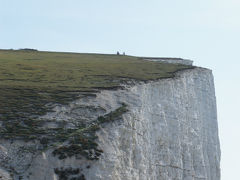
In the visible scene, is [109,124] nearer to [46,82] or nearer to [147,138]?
[147,138]

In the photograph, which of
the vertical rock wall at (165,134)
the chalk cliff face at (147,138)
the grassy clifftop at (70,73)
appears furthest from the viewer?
the grassy clifftop at (70,73)

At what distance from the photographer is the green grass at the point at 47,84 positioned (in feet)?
136

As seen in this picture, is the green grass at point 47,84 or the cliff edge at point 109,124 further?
the green grass at point 47,84

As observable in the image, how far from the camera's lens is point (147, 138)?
50500 millimetres

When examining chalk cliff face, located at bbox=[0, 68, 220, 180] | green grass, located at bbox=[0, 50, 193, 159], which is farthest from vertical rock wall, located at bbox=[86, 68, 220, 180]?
green grass, located at bbox=[0, 50, 193, 159]

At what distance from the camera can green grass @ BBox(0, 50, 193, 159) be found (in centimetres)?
4138

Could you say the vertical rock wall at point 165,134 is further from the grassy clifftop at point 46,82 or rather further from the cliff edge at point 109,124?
the grassy clifftop at point 46,82

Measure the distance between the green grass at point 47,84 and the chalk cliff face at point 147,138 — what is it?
130 centimetres

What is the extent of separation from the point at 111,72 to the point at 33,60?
18446 mm

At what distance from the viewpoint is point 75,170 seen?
38469 millimetres

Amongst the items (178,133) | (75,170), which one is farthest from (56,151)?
(178,133)

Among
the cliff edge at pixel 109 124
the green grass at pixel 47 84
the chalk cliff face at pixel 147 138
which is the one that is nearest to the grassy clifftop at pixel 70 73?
the green grass at pixel 47 84

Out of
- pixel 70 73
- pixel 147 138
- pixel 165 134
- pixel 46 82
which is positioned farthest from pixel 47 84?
pixel 165 134

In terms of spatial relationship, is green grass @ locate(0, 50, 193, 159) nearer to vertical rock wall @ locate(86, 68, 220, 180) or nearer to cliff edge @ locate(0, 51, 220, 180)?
cliff edge @ locate(0, 51, 220, 180)
